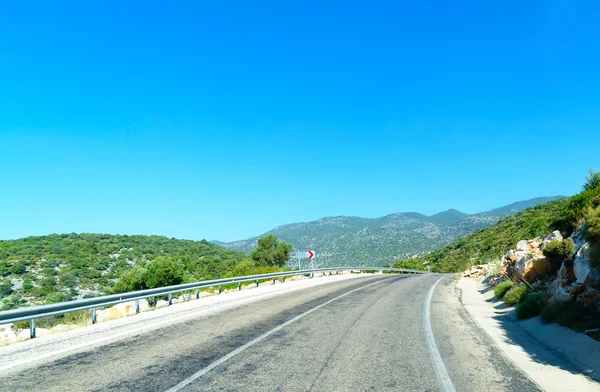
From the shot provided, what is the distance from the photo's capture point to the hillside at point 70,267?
35.5 meters

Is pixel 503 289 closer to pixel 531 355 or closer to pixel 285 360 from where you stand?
pixel 531 355

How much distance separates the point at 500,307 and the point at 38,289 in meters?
38.1

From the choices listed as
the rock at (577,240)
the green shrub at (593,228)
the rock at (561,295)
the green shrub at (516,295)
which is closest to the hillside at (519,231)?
the rock at (577,240)

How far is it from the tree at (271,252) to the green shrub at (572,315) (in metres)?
41.9

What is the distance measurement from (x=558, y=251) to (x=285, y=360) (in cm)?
931

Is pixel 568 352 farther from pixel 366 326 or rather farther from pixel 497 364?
pixel 366 326

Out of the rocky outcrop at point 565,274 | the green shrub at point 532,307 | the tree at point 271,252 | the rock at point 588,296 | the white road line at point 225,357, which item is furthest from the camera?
the tree at point 271,252

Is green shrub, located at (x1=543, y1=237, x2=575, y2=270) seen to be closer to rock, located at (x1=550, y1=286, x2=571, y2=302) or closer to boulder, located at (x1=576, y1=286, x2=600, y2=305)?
rock, located at (x1=550, y1=286, x2=571, y2=302)

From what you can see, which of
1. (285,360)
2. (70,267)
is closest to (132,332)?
(285,360)

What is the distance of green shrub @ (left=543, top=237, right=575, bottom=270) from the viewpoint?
11312 millimetres

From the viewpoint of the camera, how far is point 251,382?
5676mm

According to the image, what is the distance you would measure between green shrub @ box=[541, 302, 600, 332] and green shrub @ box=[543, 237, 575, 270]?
6.19 ft

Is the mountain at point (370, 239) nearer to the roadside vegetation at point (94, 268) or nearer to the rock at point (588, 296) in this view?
the roadside vegetation at point (94, 268)

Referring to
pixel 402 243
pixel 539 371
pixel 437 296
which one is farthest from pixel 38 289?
pixel 402 243
